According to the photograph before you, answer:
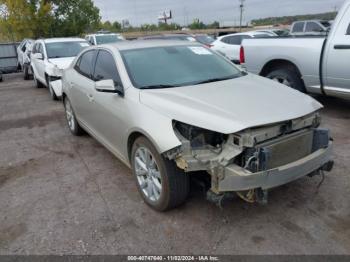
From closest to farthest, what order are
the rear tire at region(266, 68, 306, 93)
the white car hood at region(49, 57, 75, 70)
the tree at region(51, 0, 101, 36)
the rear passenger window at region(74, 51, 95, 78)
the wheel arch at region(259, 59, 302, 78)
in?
the rear passenger window at region(74, 51, 95, 78) → the rear tire at region(266, 68, 306, 93) → the wheel arch at region(259, 59, 302, 78) → the white car hood at region(49, 57, 75, 70) → the tree at region(51, 0, 101, 36)

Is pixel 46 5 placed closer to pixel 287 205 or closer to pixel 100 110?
pixel 100 110

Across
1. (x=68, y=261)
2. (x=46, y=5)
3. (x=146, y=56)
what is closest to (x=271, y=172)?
(x=68, y=261)

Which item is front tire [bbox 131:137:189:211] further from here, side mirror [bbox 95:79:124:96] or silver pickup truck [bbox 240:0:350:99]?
silver pickup truck [bbox 240:0:350:99]

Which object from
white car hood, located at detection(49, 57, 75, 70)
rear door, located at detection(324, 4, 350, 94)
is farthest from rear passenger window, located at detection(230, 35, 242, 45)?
rear door, located at detection(324, 4, 350, 94)

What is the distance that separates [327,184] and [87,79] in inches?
134

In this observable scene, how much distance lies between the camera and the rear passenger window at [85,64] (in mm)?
4891

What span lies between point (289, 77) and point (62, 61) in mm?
6073

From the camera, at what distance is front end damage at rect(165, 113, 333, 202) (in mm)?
2824

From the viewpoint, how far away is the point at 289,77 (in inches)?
265

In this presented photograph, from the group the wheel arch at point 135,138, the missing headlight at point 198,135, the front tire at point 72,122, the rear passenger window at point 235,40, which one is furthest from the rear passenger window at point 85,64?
the rear passenger window at point 235,40

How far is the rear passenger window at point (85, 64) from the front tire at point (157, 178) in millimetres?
1863

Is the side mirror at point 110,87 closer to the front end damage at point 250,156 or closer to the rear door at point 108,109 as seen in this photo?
the rear door at point 108,109

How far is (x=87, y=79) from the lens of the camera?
4.84 metres

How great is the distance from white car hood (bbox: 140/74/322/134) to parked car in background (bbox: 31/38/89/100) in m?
6.13
